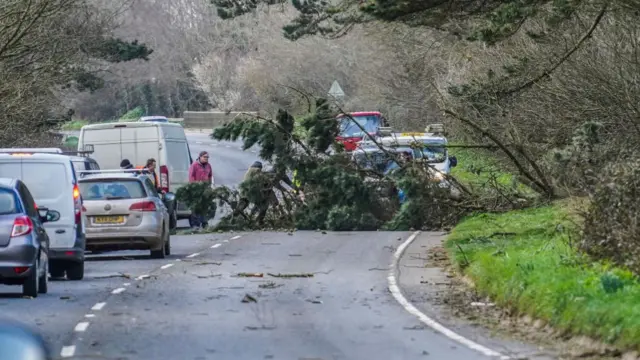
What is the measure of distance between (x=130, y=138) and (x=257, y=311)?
22.2 metres

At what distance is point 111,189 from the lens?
92.1ft

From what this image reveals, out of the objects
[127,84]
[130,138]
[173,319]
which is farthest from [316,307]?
[127,84]

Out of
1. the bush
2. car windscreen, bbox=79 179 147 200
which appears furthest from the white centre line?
car windscreen, bbox=79 179 147 200

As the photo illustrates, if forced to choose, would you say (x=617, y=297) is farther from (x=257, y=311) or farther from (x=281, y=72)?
(x=281, y=72)

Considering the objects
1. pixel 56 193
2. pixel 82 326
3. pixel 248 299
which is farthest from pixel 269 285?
pixel 82 326

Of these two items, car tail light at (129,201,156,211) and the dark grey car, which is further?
car tail light at (129,201,156,211)

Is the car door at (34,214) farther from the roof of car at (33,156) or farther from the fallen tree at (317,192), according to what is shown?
the fallen tree at (317,192)

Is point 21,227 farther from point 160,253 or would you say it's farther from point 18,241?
point 160,253

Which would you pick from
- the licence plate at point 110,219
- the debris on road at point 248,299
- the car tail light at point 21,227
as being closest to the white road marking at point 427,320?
the debris on road at point 248,299

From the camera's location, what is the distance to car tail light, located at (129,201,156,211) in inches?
1089

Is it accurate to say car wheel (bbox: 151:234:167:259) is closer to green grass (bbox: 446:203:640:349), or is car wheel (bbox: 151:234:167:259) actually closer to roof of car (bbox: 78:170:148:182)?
roof of car (bbox: 78:170:148:182)

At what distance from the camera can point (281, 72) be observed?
71500 mm

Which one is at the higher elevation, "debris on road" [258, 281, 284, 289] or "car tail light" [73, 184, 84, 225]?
"car tail light" [73, 184, 84, 225]

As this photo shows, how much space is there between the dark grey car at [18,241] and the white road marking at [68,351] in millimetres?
5378
